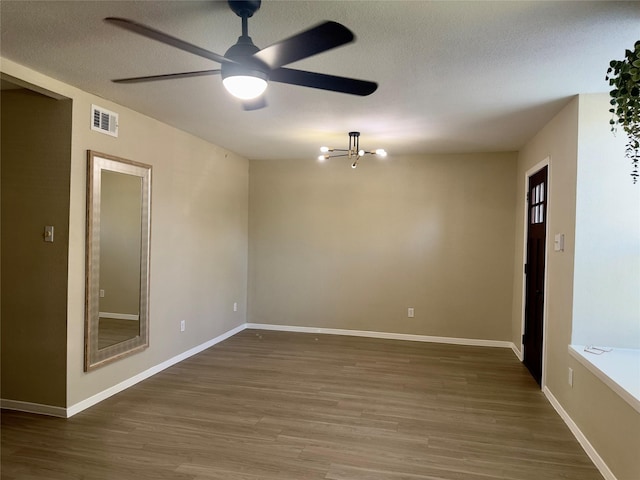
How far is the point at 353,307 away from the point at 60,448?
3892mm

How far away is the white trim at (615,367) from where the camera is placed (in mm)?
2253

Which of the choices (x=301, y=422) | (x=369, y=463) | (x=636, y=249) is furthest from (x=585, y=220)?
(x=301, y=422)

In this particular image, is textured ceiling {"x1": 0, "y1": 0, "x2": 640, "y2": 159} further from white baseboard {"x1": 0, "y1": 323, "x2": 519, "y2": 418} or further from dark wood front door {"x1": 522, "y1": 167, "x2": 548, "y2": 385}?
white baseboard {"x1": 0, "y1": 323, "x2": 519, "y2": 418}

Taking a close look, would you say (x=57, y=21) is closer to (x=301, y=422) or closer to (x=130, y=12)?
(x=130, y=12)

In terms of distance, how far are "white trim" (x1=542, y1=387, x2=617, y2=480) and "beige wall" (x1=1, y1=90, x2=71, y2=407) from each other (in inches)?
147

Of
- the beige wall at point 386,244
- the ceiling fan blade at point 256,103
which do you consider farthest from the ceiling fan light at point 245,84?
the beige wall at point 386,244

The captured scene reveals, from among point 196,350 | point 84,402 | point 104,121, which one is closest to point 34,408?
point 84,402

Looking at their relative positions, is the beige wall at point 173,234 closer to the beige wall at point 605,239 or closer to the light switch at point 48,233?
the light switch at point 48,233

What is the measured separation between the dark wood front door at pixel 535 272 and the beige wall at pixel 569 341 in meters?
0.28

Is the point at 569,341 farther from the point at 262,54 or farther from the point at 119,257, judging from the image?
the point at 119,257

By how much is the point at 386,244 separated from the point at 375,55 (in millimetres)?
3543

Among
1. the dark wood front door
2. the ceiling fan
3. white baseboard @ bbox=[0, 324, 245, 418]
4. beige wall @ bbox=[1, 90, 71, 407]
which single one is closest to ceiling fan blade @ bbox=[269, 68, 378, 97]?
the ceiling fan

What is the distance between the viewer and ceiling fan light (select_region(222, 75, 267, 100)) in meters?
1.88

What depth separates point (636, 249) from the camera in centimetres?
297
